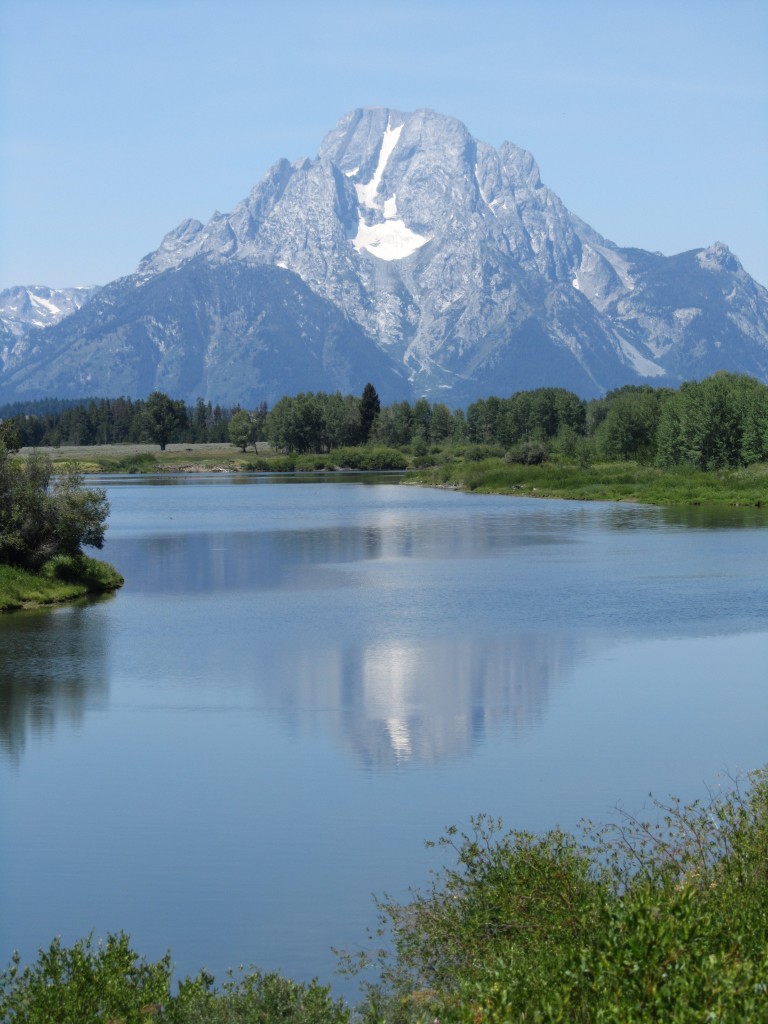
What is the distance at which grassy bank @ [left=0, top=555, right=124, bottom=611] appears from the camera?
4822 cm

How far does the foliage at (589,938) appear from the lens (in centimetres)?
1005

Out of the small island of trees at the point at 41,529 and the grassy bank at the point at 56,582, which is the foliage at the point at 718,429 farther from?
the small island of trees at the point at 41,529

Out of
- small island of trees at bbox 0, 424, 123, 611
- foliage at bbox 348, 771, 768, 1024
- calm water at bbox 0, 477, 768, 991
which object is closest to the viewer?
foliage at bbox 348, 771, 768, 1024

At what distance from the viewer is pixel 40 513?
49.4 m

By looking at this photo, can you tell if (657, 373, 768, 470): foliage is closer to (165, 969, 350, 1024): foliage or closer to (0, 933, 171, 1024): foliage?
(165, 969, 350, 1024): foliage

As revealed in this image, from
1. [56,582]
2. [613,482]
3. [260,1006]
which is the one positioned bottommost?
[260,1006]

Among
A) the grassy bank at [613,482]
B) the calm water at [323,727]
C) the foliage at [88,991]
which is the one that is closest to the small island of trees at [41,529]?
the calm water at [323,727]

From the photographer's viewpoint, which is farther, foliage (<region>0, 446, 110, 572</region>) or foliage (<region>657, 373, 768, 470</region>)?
foliage (<region>657, 373, 768, 470</region>)

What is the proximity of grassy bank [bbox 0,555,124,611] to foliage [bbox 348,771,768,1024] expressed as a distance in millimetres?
33528

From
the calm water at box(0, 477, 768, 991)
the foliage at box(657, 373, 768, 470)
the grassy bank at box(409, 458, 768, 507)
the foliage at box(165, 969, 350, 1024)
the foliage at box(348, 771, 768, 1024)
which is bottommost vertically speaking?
the calm water at box(0, 477, 768, 991)

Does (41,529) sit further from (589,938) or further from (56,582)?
(589,938)

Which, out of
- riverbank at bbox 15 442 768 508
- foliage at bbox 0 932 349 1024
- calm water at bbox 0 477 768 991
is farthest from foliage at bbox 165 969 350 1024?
riverbank at bbox 15 442 768 508

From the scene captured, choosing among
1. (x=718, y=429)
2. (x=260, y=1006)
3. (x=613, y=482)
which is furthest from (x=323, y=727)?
(x=718, y=429)

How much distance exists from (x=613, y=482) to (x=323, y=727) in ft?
347
